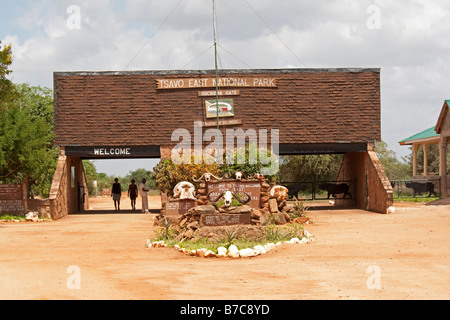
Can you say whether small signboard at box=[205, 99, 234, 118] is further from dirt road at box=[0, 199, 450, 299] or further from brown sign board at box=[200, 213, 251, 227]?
brown sign board at box=[200, 213, 251, 227]

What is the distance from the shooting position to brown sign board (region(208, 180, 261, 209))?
19688 millimetres

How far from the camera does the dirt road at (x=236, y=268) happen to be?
9.42m

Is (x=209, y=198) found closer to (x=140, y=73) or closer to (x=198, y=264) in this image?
(x=198, y=264)

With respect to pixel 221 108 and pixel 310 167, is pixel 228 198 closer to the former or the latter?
pixel 221 108

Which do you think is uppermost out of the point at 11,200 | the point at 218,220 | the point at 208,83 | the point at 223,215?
the point at 208,83

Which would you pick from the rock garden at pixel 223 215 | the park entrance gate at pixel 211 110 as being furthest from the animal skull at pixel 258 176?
the park entrance gate at pixel 211 110

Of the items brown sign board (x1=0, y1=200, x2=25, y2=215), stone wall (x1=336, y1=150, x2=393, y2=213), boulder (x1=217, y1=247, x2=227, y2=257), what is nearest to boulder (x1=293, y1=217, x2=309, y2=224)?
stone wall (x1=336, y1=150, x2=393, y2=213)

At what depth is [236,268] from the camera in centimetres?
1202

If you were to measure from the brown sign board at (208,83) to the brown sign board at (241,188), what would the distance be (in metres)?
9.68

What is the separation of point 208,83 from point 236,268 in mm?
17931

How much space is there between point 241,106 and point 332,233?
12072 millimetres

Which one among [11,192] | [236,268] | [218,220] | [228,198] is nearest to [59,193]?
[11,192]
